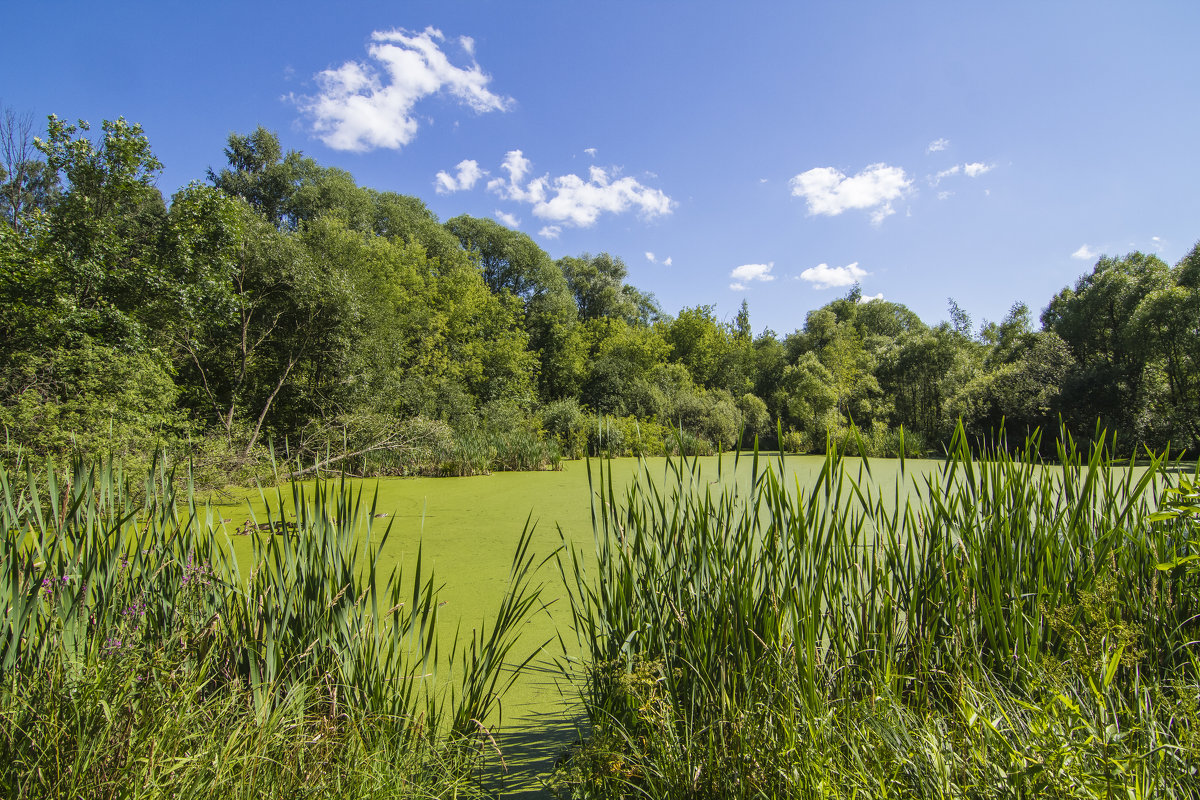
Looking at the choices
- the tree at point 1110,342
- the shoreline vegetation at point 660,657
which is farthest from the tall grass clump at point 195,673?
the tree at point 1110,342

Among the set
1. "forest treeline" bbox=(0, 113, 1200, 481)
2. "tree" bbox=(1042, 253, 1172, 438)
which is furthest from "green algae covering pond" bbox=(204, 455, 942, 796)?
"tree" bbox=(1042, 253, 1172, 438)

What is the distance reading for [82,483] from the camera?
129cm

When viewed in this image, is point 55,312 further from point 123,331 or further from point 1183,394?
point 1183,394

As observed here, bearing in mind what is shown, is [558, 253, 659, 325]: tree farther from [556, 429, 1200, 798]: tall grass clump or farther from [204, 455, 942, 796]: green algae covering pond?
[556, 429, 1200, 798]: tall grass clump

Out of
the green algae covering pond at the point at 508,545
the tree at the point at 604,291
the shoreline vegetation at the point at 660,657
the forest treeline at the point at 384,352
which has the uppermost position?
the tree at the point at 604,291

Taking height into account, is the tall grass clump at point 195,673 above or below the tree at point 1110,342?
below

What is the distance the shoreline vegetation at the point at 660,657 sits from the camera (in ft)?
3.39

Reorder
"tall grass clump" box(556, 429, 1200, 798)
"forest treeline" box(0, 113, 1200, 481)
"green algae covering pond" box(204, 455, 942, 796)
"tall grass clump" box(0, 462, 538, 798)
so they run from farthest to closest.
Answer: "forest treeline" box(0, 113, 1200, 481)
"green algae covering pond" box(204, 455, 942, 796)
"tall grass clump" box(556, 429, 1200, 798)
"tall grass clump" box(0, 462, 538, 798)

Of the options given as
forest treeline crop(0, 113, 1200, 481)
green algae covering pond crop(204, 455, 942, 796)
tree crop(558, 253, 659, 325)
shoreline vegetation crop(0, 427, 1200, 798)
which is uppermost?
tree crop(558, 253, 659, 325)

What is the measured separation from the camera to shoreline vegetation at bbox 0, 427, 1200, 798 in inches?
40.7

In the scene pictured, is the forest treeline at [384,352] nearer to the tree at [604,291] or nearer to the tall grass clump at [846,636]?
the tall grass clump at [846,636]

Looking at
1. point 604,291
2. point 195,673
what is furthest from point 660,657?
point 604,291

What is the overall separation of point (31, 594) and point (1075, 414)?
15.7 m

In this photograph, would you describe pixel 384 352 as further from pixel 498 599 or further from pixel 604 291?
pixel 604 291
